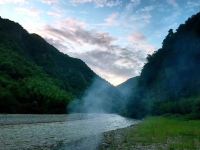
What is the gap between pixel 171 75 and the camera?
13538 centimetres

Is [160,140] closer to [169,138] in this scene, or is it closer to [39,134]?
[169,138]

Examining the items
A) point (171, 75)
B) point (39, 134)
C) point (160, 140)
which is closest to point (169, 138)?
point (160, 140)

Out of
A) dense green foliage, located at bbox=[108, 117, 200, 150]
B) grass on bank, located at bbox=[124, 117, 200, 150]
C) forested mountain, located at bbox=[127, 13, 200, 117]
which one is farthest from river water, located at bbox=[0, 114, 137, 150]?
forested mountain, located at bbox=[127, 13, 200, 117]

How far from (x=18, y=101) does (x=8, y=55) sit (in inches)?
2864

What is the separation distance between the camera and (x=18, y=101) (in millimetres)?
121375

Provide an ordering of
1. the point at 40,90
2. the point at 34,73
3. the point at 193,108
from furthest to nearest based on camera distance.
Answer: the point at 34,73 < the point at 40,90 < the point at 193,108

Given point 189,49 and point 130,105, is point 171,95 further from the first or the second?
point 130,105

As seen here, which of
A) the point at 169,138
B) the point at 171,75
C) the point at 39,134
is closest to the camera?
the point at 169,138

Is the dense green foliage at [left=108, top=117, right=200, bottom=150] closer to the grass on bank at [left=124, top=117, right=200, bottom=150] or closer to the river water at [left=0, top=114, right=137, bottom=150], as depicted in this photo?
the grass on bank at [left=124, top=117, right=200, bottom=150]

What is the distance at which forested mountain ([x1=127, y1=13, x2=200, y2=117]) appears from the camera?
122m

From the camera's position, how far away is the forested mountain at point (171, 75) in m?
122

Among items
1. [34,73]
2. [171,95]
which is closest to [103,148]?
[171,95]

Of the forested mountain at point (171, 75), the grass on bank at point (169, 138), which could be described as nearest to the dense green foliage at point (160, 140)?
the grass on bank at point (169, 138)

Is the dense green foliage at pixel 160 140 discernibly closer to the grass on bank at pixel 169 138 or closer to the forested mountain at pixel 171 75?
the grass on bank at pixel 169 138
